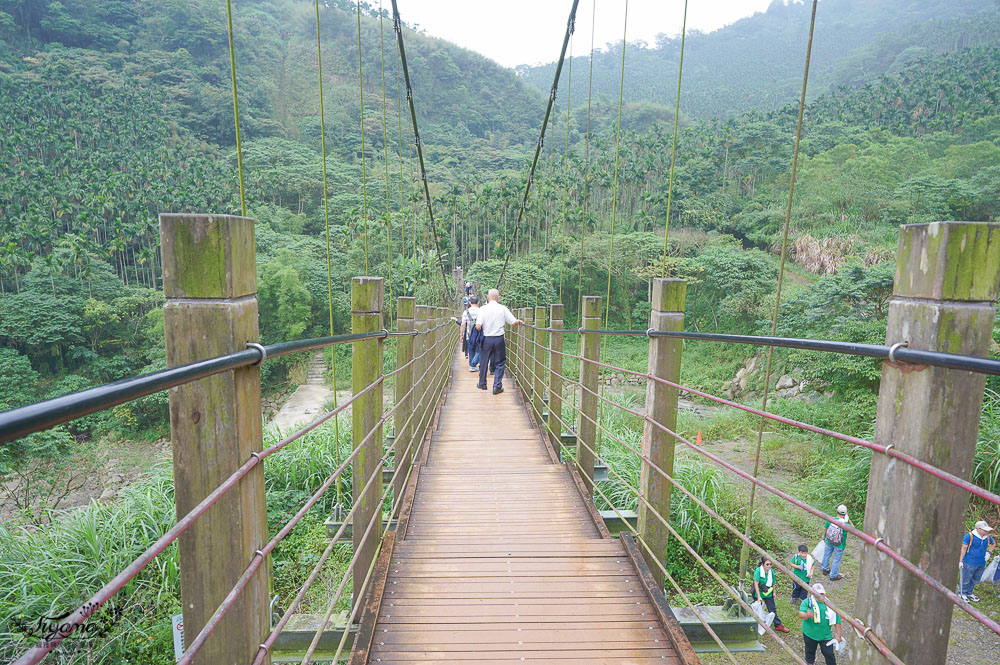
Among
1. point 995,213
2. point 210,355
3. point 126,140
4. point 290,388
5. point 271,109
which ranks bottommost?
point 290,388

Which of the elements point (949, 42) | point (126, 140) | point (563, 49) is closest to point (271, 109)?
point (126, 140)

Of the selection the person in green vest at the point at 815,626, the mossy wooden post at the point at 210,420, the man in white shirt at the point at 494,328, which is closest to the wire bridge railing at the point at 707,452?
the mossy wooden post at the point at 210,420

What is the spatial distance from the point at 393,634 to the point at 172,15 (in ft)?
206

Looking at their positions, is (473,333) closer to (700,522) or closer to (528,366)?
(528,366)

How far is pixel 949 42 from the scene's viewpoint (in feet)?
162

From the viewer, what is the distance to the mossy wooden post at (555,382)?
3406 mm

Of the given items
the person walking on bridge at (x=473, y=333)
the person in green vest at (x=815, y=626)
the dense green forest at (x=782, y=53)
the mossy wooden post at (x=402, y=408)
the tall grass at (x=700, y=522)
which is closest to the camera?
the mossy wooden post at (x=402, y=408)

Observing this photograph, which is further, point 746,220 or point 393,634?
point 746,220

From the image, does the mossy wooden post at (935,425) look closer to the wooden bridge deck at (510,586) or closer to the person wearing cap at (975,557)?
the wooden bridge deck at (510,586)

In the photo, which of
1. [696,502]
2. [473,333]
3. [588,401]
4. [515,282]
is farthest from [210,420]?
[515,282]

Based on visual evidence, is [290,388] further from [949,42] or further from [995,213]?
[949,42]

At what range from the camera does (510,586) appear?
5.69 feet

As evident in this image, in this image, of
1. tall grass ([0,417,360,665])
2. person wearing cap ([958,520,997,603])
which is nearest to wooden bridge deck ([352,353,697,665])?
tall grass ([0,417,360,665])

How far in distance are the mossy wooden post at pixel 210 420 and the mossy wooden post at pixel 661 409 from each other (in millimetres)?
1228
